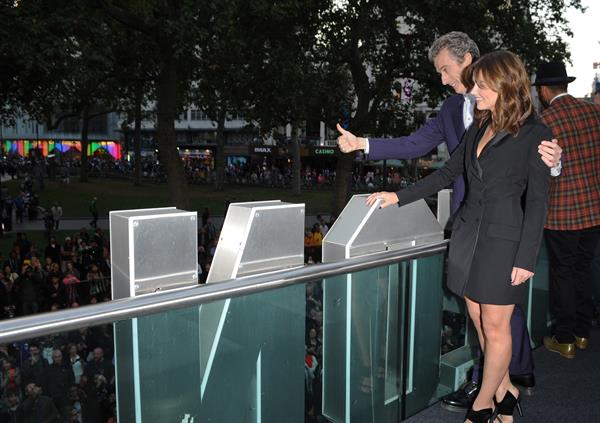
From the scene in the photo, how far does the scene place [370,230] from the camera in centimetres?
291

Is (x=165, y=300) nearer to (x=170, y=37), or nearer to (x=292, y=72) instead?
(x=170, y=37)

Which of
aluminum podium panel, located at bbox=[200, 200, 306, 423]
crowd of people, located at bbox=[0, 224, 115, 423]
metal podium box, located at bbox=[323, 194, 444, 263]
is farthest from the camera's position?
metal podium box, located at bbox=[323, 194, 444, 263]

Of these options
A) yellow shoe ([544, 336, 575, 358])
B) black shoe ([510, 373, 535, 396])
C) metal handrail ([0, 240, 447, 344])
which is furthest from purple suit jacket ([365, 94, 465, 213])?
yellow shoe ([544, 336, 575, 358])

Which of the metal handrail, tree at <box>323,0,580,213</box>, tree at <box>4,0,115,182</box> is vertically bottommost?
the metal handrail

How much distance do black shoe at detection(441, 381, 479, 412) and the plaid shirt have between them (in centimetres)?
129

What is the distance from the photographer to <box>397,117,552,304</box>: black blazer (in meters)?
2.50

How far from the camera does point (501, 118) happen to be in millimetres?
2514

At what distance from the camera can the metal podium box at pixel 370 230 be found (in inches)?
111

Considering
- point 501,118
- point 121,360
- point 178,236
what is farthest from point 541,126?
point 121,360

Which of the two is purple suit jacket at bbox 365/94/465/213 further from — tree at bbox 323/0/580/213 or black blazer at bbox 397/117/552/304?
tree at bbox 323/0/580/213

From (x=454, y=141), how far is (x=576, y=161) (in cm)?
108

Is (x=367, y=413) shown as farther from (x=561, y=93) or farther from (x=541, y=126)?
(x=561, y=93)

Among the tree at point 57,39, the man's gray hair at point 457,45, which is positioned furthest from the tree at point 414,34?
the man's gray hair at point 457,45

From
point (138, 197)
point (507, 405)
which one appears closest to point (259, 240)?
point (507, 405)
